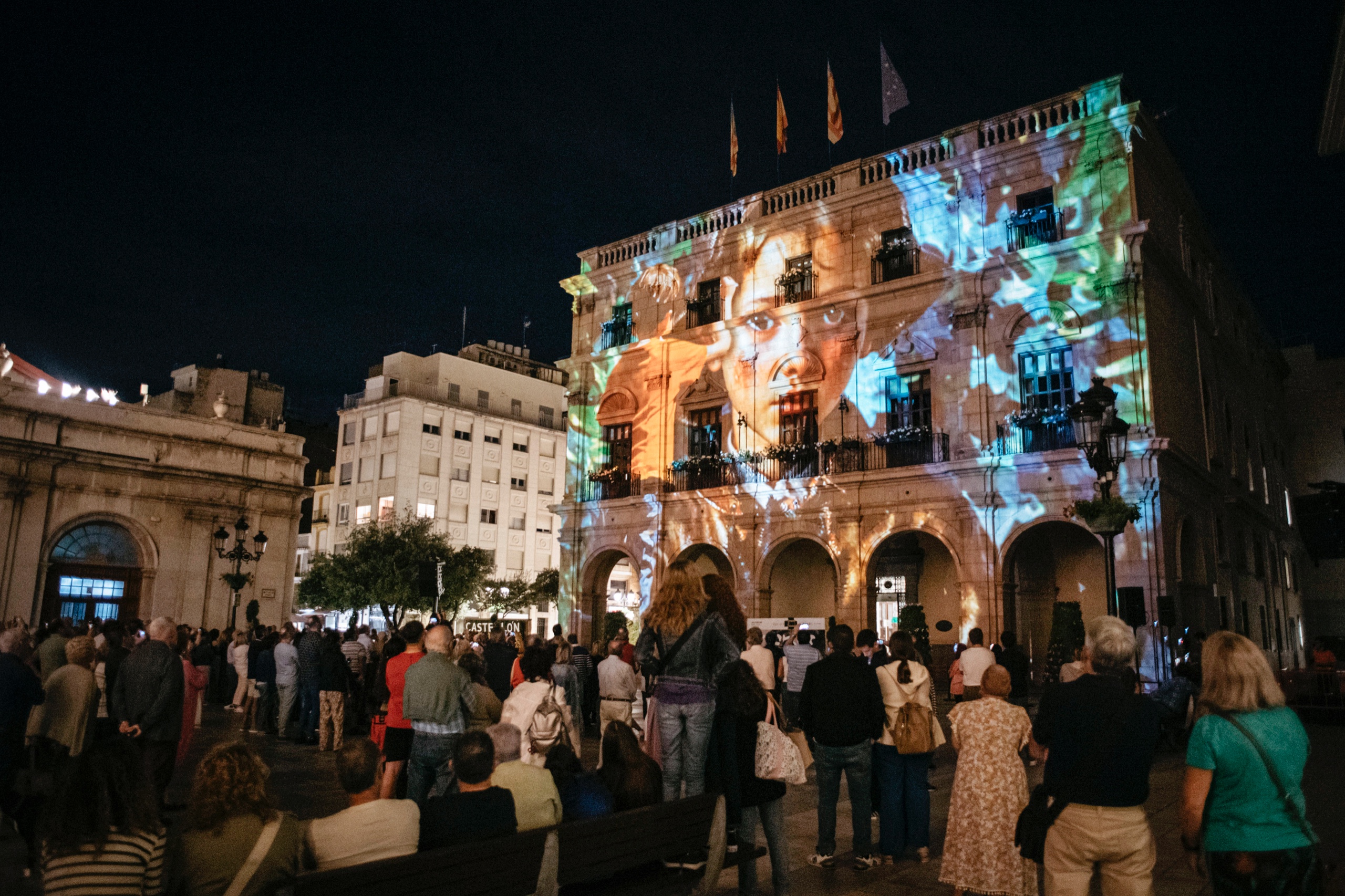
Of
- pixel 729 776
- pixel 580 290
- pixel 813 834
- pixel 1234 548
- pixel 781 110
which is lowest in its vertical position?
pixel 813 834

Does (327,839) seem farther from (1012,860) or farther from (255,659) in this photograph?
(255,659)

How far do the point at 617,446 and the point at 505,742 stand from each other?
22.2 m

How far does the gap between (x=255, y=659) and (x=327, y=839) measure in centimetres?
1325

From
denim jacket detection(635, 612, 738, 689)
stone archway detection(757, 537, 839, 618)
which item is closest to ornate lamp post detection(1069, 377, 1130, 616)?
denim jacket detection(635, 612, 738, 689)

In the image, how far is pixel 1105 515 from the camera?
1138 centimetres

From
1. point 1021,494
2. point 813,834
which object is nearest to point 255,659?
point 813,834

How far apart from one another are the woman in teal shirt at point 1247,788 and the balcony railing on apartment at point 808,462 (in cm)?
1791

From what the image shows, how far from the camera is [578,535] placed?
89.8ft

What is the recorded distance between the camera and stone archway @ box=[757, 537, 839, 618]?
25.6 meters

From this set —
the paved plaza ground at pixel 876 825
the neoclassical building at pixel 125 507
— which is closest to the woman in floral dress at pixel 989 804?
the paved plaza ground at pixel 876 825

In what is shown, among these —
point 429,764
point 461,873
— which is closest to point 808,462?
point 429,764

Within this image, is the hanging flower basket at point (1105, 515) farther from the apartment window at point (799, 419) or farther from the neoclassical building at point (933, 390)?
the apartment window at point (799, 419)

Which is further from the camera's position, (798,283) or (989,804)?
(798,283)

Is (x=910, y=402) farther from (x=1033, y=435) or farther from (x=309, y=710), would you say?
(x=309, y=710)
